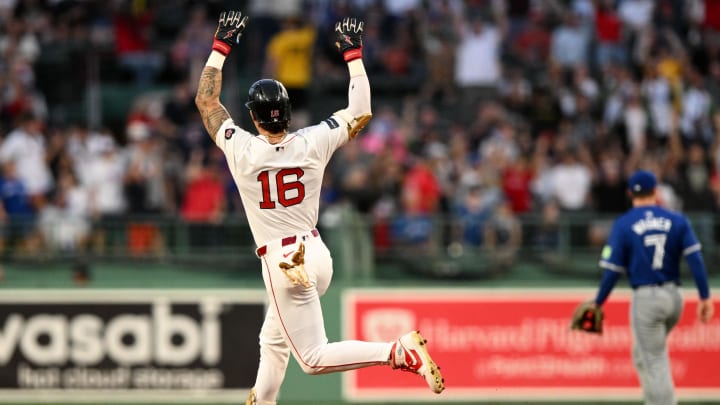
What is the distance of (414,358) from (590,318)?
2.83 m

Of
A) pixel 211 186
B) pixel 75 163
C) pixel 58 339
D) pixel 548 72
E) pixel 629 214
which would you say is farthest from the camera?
pixel 548 72

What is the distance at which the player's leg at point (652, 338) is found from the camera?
31.9 feet

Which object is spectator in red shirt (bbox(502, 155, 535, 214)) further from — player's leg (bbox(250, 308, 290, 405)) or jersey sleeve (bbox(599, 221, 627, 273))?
player's leg (bbox(250, 308, 290, 405))

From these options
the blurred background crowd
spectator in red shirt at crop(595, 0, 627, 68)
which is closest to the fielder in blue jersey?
the blurred background crowd

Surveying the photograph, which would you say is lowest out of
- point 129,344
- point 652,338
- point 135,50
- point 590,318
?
point 129,344

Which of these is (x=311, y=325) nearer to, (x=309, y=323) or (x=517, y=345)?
(x=309, y=323)

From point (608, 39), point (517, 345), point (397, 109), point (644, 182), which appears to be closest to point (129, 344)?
point (517, 345)

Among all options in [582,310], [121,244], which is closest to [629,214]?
[582,310]

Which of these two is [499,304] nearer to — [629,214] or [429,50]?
[629,214]

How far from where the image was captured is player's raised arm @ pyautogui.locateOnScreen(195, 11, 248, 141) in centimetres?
840

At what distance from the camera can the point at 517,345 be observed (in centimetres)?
1284

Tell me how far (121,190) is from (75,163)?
3.97 ft

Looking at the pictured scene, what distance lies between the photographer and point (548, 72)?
63.3 feet

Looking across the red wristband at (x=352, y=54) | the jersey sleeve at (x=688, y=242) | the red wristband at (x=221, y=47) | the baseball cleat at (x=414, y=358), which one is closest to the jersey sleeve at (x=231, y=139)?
the red wristband at (x=221, y=47)
